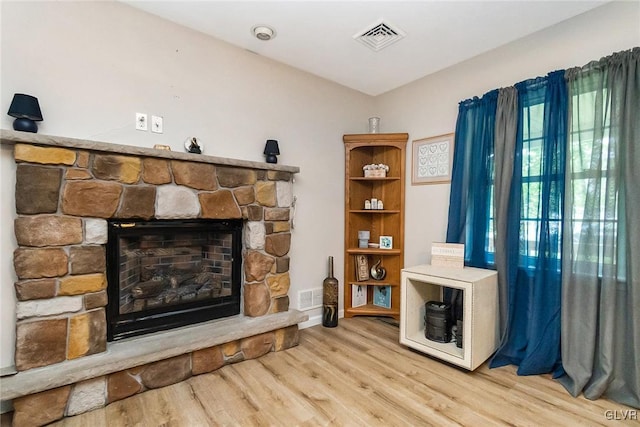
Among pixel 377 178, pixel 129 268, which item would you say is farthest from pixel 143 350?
pixel 377 178

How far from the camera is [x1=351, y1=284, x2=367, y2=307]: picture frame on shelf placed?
3.17m

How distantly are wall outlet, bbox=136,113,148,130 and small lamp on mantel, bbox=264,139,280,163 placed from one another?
87 centimetres

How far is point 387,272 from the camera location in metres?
3.24

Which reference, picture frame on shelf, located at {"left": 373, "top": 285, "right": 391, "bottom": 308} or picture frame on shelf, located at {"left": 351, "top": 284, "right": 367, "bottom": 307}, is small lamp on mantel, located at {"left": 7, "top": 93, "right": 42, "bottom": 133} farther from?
picture frame on shelf, located at {"left": 373, "top": 285, "right": 391, "bottom": 308}

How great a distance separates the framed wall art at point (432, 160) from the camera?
2.74 meters

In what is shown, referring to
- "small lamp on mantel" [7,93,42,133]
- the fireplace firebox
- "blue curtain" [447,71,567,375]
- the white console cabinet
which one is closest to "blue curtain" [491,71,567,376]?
"blue curtain" [447,71,567,375]

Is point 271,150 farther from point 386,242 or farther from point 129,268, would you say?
point 386,242

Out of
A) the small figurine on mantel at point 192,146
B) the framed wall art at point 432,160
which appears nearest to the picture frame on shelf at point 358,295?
the framed wall art at point 432,160

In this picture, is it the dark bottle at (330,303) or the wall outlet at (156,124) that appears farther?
the dark bottle at (330,303)

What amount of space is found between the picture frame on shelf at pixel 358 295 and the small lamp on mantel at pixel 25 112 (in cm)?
274

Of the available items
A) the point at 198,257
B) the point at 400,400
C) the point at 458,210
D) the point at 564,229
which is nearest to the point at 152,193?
the point at 198,257

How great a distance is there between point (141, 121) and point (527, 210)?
2.77 meters

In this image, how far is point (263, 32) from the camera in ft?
7.19

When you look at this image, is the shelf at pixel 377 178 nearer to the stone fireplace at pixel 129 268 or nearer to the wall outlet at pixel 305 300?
the stone fireplace at pixel 129 268
